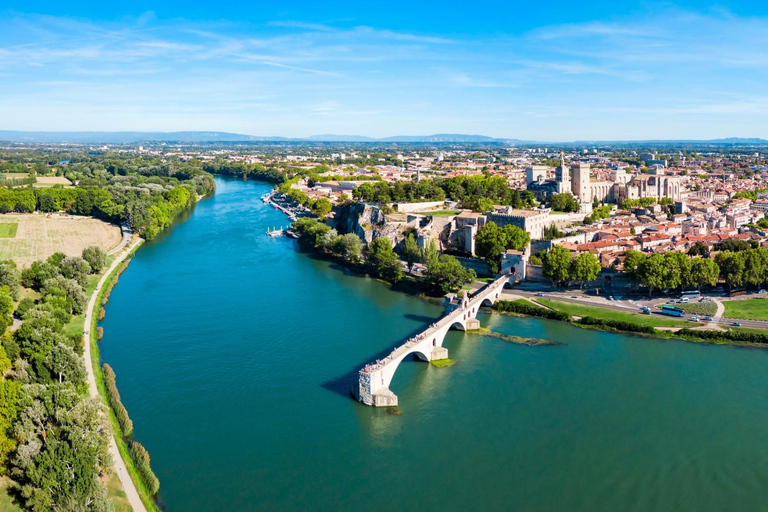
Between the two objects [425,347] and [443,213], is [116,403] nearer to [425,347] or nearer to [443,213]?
[425,347]

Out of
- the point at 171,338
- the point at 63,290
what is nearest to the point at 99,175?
the point at 63,290

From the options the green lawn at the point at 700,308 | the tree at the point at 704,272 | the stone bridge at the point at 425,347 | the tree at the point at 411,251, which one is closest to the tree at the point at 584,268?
the stone bridge at the point at 425,347

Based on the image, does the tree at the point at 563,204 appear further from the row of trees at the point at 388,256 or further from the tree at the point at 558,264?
the tree at the point at 558,264

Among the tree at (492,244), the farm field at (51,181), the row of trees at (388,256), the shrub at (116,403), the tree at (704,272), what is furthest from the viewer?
the farm field at (51,181)

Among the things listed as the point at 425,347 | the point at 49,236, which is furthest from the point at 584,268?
the point at 49,236

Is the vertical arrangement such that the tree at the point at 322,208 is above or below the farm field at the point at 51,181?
below

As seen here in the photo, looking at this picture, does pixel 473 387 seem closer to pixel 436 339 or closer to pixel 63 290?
pixel 436 339
